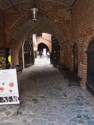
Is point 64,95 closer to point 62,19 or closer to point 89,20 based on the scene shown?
point 89,20

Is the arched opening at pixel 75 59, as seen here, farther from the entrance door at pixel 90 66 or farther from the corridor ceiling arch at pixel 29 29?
the entrance door at pixel 90 66

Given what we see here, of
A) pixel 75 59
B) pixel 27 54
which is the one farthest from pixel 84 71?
pixel 27 54

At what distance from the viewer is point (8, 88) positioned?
3.94 m

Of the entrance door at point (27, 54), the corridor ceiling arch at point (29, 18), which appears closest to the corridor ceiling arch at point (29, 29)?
the corridor ceiling arch at point (29, 18)

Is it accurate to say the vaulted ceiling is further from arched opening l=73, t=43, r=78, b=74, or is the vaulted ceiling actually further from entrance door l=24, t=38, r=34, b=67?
entrance door l=24, t=38, r=34, b=67

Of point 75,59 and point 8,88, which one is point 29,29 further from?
point 8,88

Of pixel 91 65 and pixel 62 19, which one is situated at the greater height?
pixel 62 19

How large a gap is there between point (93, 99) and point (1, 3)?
5085mm

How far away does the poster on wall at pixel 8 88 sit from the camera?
3.93 metres

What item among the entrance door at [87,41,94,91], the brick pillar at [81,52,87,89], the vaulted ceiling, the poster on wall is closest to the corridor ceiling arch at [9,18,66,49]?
the vaulted ceiling

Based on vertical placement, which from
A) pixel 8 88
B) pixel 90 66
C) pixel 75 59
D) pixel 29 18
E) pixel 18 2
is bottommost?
pixel 8 88

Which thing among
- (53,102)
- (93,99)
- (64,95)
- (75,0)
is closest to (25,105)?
(53,102)

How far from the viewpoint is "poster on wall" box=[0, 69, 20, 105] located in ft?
12.9

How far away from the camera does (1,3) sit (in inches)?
256
